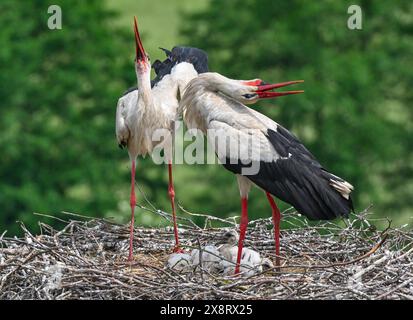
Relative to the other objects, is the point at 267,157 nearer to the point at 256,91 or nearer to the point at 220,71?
the point at 256,91

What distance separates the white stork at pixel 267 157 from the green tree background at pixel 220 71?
9.36 meters

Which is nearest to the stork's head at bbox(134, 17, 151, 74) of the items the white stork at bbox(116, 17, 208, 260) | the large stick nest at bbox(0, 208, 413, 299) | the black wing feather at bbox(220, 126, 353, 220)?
the white stork at bbox(116, 17, 208, 260)

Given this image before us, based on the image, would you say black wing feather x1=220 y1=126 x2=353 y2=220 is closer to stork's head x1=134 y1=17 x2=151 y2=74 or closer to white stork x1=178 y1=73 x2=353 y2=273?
white stork x1=178 y1=73 x2=353 y2=273

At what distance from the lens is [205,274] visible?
23.8 feet

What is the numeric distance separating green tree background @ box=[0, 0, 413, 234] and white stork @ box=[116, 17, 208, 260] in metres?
8.34

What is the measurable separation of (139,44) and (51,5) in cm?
1147

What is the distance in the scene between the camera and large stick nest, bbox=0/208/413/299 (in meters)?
6.73

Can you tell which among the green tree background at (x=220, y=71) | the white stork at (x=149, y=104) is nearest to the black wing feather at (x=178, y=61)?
the white stork at (x=149, y=104)

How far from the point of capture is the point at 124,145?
8398mm

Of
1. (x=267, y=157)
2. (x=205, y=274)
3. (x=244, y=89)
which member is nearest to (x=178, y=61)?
(x=244, y=89)

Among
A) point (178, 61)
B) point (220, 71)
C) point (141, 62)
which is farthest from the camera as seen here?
point (220, 71)

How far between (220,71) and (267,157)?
1293cm

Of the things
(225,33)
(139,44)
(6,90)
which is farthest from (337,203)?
(225,33)
